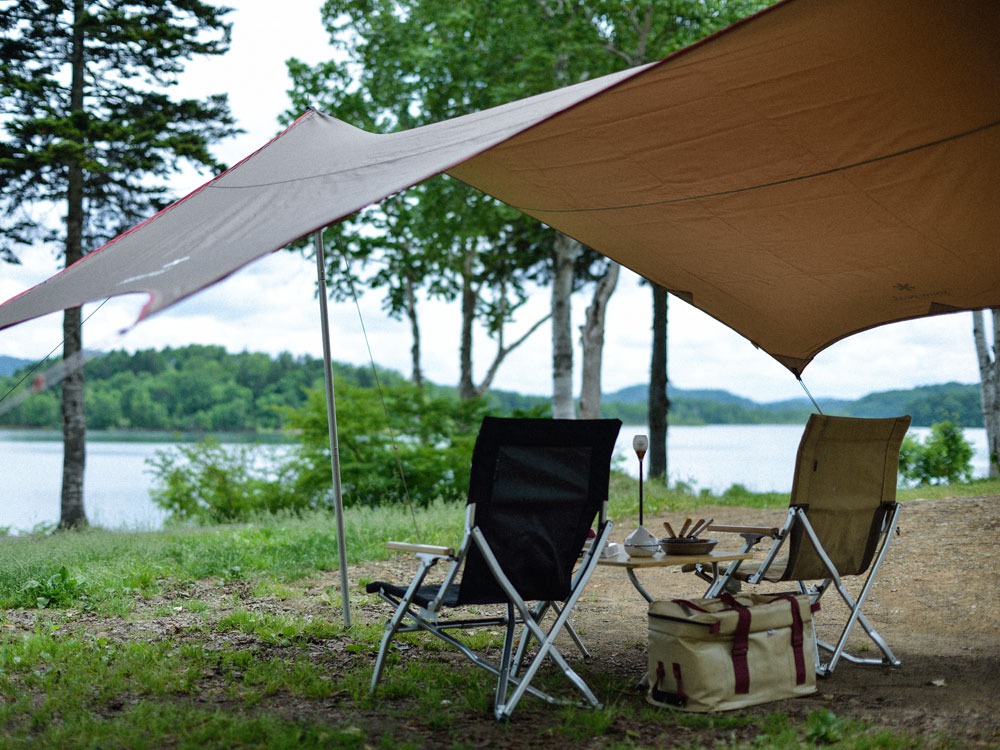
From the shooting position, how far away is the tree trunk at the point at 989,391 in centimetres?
977

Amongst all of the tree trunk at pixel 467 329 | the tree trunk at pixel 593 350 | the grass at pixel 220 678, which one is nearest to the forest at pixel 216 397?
the tree trunk at pixel 593 350

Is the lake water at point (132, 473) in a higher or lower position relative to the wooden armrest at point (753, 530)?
lower

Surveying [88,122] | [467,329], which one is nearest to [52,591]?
[88,122]

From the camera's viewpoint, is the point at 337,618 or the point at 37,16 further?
the point at 37,16

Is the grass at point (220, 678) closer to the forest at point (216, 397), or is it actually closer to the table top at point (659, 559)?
the table top at point (659, 559)

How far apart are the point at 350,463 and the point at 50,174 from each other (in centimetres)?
441

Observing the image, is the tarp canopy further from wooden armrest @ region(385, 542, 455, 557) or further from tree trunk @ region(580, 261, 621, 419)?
tree trunk @ region(580, 261, 621, 419)

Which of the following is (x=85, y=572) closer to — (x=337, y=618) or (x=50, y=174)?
(x=337, y=618)

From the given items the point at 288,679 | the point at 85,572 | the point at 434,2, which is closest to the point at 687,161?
the point at 288,679

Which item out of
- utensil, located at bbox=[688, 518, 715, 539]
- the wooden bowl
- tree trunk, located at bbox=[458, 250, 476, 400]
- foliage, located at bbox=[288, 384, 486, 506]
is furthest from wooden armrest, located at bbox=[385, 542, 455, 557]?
tree trunk, located at bbox=[458, 250, 476, 400]

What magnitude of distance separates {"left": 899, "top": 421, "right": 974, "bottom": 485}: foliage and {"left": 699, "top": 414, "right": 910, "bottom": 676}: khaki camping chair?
819cm

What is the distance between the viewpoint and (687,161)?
12.5 ft

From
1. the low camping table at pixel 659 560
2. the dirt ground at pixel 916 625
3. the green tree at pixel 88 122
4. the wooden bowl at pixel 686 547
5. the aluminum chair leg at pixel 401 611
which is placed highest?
the green tree at pixel 88 122

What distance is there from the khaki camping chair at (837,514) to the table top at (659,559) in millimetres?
364
